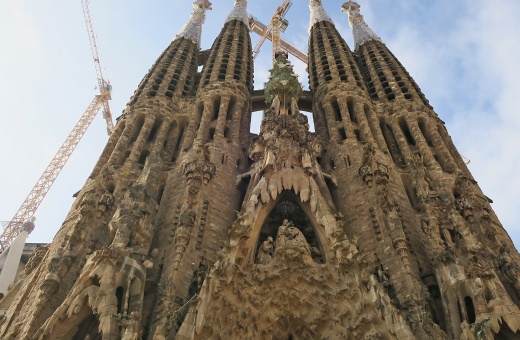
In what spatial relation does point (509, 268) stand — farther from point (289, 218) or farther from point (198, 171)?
point (198, 171)

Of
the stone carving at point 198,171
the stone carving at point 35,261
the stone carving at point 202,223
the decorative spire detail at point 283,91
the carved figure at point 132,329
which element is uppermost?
the decorative spire detail at point 283,91

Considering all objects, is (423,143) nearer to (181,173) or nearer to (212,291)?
(181,173)

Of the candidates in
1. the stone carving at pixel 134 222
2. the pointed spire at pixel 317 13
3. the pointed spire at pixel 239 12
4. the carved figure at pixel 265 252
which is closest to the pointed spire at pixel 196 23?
the pointed spire at pixel 239 12

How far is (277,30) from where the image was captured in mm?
51531

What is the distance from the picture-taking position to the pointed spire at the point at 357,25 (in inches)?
1329

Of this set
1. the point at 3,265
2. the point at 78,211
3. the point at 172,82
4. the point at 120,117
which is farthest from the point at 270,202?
the point at 3,265

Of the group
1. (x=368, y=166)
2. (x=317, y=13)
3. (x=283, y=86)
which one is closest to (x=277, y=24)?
(x=317, y=13)

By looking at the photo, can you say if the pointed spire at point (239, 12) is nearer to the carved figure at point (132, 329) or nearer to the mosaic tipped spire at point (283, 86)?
the mosaic tipped spire at point (283, 86)

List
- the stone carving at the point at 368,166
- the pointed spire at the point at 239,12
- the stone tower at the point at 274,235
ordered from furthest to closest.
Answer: the pointed spire at the point at 239,12 → the stone carving at the point at 368,166 → the stone tower at the point at 274,235

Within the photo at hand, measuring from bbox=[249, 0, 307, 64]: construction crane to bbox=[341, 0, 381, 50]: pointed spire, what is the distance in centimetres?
1125

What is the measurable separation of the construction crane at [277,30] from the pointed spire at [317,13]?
1004 centimetres

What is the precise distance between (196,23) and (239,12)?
335 centimetres

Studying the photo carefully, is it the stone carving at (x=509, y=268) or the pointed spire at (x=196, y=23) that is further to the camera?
the pointed spire at (x=196, y=23)

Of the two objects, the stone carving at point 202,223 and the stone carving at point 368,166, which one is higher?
the stone carving at point 368,166
